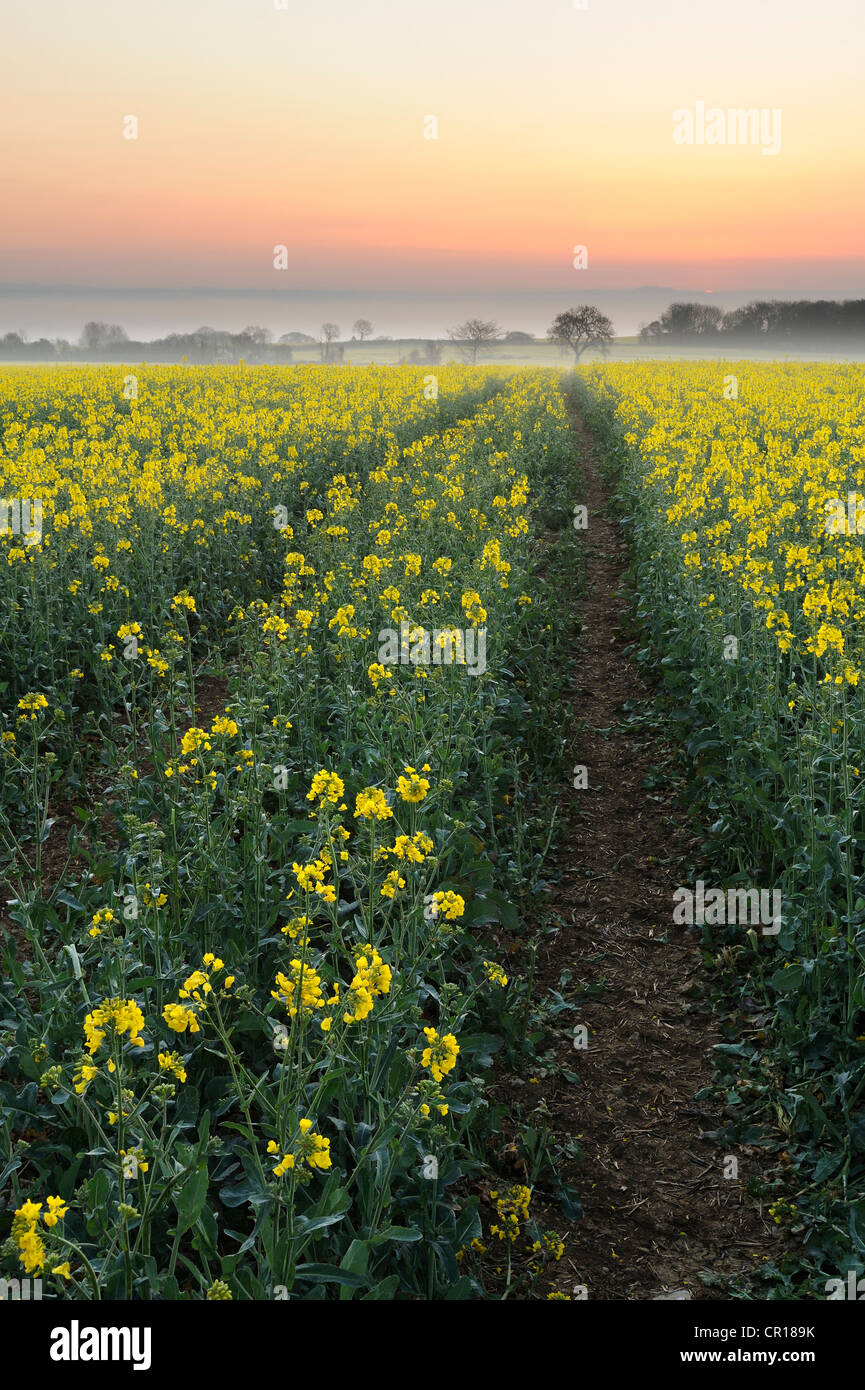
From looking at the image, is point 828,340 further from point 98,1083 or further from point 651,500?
point 98,1083

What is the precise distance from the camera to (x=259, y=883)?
4.56 meters

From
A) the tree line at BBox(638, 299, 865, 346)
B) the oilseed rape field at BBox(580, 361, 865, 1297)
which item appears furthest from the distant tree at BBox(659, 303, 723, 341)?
the oilseed rape field at BBox(580, 361, 865, 1297)

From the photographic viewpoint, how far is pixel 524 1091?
4.59 metres

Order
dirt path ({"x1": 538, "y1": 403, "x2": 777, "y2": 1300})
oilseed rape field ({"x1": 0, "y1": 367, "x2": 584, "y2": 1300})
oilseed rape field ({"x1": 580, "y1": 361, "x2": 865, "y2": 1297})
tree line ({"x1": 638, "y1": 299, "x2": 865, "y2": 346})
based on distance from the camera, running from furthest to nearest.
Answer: tree line ({"x1": 638, "y1": 299, "x2": 865, "y2": 346})
oilseed rape field ({"x1": 580, "y1": 361, "x2": 865, "y2": 1297})
dirt path ({"x1": 538, "y1": 403, "x2": 777, "y2": 1300})
oilseed rape field ({"x1": 0, "y1": 367, "x2": 584, "y2": 1300})

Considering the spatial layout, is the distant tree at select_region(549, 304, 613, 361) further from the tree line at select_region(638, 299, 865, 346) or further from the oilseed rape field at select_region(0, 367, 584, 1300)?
the oilseed rape field at select_region(0, 367, 584, 1300)

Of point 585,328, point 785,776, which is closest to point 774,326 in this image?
point 585,328

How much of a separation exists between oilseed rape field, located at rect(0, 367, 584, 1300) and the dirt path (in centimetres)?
33

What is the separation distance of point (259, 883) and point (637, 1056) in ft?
6.92

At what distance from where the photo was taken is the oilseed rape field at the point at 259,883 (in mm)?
2939

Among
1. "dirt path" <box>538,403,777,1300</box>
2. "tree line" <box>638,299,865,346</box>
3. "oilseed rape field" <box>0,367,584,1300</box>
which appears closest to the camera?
"oilseed rape field" <box>0,367,584,1300</box>

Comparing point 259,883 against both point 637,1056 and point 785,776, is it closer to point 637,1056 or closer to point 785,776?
point 637,1056

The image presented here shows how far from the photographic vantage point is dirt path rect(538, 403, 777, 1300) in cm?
378

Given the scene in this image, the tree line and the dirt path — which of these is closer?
the dirt path
